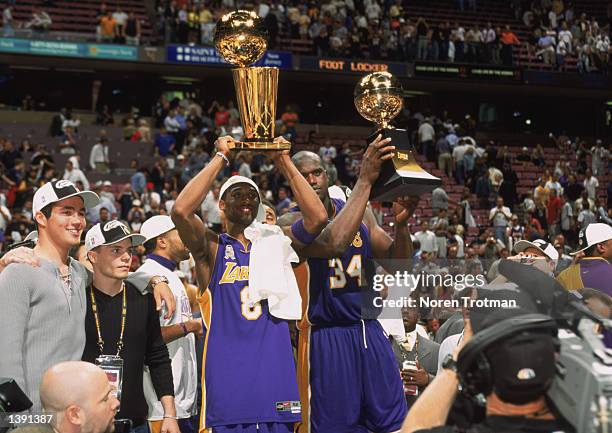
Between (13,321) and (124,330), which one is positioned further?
(124,330)

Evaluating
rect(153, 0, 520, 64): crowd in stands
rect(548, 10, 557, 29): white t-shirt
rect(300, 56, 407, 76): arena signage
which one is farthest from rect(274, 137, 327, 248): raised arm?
rect(548, 10, 557, 29): white t-shirt

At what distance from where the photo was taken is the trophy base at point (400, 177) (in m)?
4.43

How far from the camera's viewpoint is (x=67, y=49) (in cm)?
2389

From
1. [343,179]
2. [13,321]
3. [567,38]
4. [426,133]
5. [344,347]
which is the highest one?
[567,38]

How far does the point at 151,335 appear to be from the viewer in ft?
14.9

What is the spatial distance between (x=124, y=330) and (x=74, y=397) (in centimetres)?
134

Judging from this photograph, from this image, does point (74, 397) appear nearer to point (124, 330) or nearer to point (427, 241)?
point (124, 330)

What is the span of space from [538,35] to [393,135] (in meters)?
27.3

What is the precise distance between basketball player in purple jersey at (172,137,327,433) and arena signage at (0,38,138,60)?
2052 cm

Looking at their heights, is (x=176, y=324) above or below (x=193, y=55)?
below

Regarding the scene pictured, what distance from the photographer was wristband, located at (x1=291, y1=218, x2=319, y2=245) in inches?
178

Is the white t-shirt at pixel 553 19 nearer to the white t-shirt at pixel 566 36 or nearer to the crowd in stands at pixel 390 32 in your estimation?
the crowd in stands at pixel 390 32

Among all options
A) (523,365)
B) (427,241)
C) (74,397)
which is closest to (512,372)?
(523,365)

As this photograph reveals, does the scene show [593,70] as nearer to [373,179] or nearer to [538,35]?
[538,35]
